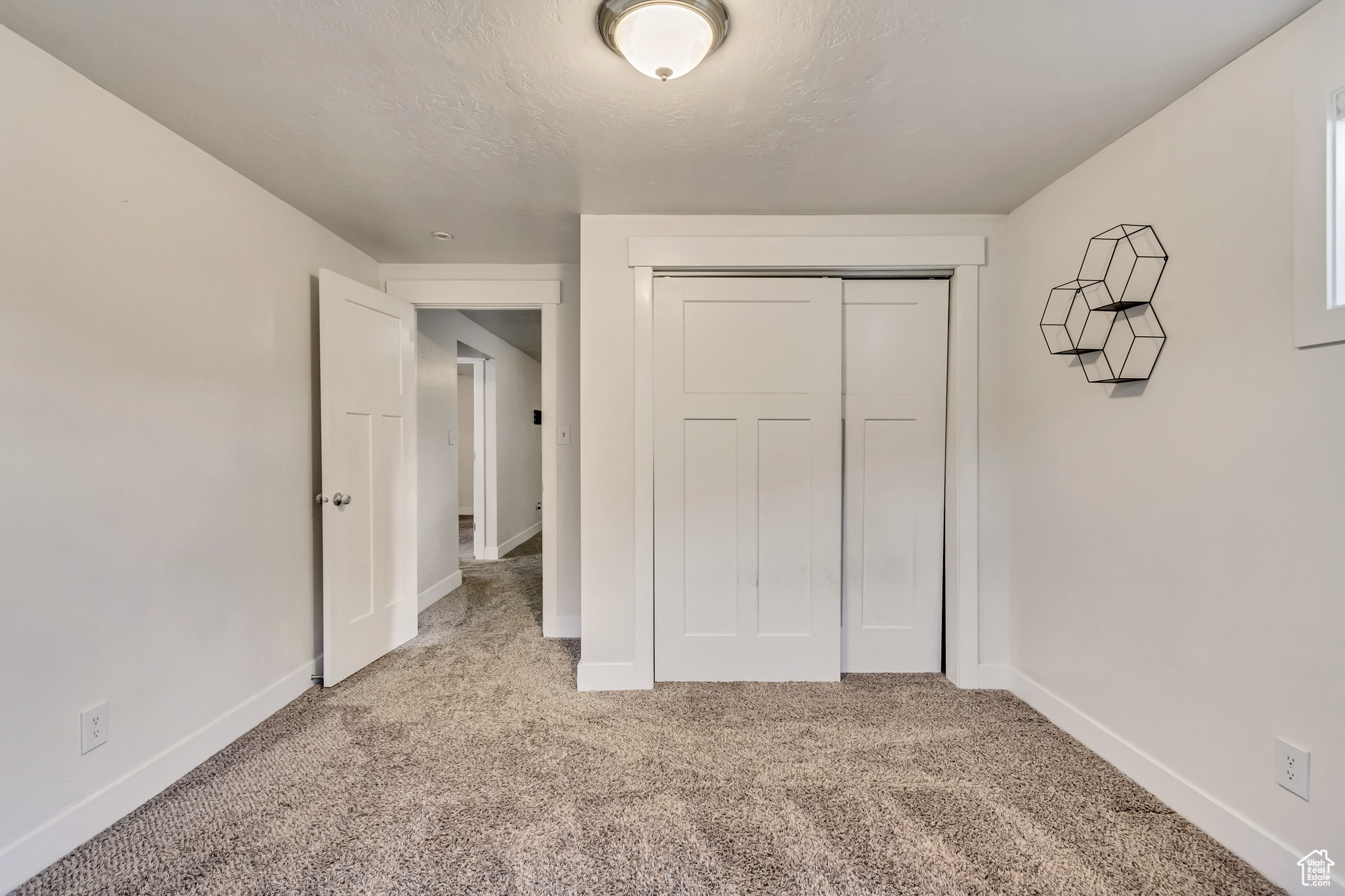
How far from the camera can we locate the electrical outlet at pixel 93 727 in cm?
155

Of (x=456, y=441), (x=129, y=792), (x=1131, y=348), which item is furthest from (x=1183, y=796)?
(x=456, y=441)

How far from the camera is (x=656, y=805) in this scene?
170cm

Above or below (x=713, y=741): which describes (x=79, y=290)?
above

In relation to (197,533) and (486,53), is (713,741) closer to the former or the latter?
(197,533)

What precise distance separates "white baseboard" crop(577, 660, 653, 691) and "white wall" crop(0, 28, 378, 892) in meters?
1.27

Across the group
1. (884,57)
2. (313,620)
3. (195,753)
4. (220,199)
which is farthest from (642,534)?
(220,199)

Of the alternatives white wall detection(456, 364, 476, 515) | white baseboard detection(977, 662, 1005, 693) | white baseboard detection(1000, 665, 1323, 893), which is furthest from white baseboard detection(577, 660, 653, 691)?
white wall detection(456, 364, 476, 515)

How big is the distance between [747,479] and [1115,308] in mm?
1480

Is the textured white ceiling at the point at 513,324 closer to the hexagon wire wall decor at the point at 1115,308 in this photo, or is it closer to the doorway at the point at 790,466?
the doorway at the point at 790,466

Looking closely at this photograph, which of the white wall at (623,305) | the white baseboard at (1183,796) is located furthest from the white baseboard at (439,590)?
the white baseboard at (1183,796)

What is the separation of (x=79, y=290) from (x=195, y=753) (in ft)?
5.05

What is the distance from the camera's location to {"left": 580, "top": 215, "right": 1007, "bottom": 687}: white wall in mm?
2494

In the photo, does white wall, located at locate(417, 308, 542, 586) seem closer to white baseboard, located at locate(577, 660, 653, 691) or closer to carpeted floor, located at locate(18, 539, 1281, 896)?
carpeted floor, located at locate(18, 539, 1281, 896)

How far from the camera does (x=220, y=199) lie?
2.02 m
